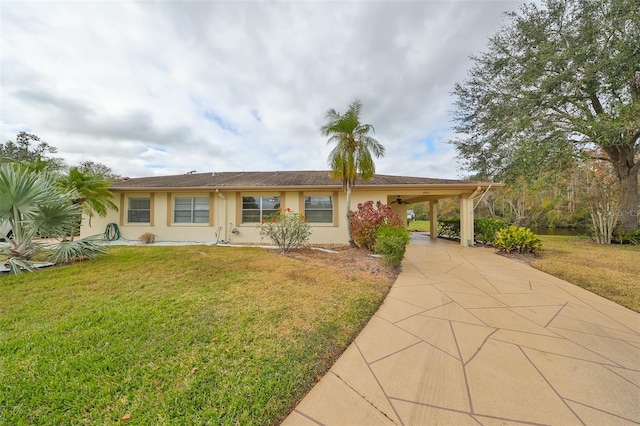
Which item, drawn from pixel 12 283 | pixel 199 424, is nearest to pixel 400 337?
pixel 199 424

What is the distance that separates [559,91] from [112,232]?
22161 mm

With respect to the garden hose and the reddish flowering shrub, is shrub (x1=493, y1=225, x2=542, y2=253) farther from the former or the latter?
the garden hose

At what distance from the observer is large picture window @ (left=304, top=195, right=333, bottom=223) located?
10797mm

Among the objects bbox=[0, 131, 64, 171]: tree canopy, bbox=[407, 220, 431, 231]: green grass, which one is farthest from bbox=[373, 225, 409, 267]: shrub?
bbox=[0, 131, 64, 171]: tree canopy

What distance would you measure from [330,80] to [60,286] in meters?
11.3

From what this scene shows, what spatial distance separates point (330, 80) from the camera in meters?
10.8

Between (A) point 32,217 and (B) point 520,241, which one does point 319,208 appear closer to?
(B) point 520,241

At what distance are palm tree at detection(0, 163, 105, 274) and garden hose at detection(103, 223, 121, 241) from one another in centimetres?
479

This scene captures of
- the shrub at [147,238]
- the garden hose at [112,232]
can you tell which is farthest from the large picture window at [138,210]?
the shrub at [147,238]

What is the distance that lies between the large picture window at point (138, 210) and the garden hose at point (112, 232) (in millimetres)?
642

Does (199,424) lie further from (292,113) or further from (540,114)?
(540,114)

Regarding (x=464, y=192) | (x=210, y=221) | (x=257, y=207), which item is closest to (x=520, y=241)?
(x=464, y=192)

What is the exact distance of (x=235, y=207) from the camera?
11.1m

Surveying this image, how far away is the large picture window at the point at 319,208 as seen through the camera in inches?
425
